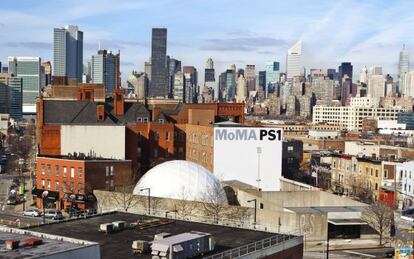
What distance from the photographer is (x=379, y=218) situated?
2499 inches

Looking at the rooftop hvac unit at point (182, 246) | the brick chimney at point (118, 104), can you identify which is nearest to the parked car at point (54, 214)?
the brick chimney at point (118, 104)

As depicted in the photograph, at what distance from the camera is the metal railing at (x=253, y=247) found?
33.2m

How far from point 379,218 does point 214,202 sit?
1656 centimetres

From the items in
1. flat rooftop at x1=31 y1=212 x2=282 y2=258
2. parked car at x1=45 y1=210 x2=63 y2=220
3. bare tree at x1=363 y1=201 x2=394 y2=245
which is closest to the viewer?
flat rooftop at x1=31 y1=212 x2=282 y2=258

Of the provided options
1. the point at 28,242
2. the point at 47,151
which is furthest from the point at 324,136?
the point at 28,242

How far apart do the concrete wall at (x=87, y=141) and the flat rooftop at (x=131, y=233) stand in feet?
154

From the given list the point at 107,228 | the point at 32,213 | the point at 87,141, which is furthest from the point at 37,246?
the point at 87,141

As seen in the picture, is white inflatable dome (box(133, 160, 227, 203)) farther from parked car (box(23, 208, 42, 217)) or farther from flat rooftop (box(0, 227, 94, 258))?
flat rooftop (box(0, 227, 94, 258))

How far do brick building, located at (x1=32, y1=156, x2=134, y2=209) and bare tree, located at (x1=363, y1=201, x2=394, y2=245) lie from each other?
104ft

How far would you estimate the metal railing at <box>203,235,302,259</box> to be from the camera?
1308 inches

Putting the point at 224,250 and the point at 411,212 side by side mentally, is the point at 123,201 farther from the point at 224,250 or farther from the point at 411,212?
the point at 224,250

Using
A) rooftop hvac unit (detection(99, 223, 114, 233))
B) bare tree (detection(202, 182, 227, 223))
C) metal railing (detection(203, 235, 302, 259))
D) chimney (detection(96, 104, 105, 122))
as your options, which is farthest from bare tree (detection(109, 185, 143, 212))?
chimney (detection(96, 104, 105, 122))

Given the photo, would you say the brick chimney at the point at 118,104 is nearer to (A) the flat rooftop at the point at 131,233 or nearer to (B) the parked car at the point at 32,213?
(B) the parked car at the point at 32,213

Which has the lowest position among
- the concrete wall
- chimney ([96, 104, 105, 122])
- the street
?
the street
